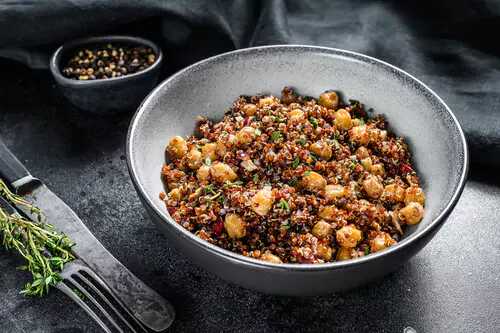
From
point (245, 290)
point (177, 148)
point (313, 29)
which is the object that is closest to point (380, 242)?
point (245, 290)

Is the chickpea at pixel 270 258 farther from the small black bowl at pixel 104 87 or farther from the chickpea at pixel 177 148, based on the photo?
the small black bowl at pixel 104 87

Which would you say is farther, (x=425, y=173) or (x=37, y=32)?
(x=37, y=32)

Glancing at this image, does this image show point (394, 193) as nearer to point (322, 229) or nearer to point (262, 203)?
→ point (322, 229)

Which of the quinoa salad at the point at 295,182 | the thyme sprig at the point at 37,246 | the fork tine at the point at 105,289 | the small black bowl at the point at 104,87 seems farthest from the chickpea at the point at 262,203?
the small black bowl at the point at 104,87

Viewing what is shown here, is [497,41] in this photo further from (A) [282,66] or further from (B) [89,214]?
(B) [89,214]

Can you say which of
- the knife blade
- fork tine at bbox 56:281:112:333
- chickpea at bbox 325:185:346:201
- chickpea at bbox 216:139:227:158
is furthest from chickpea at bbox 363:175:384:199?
fork tine at bbox 56:281:112:333

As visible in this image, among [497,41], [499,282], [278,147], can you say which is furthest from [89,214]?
[497,41]
